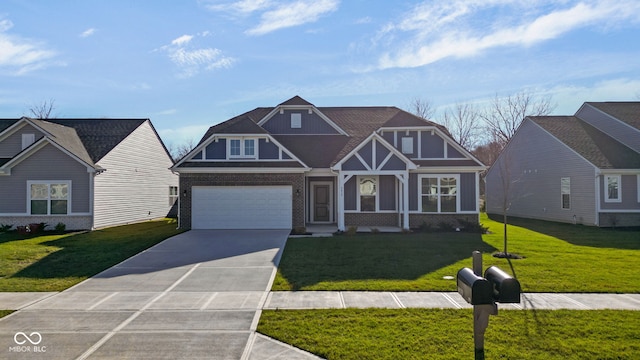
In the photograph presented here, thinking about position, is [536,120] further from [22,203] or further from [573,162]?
[22,203]

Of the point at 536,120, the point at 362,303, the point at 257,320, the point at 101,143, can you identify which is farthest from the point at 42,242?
the point at 536,120

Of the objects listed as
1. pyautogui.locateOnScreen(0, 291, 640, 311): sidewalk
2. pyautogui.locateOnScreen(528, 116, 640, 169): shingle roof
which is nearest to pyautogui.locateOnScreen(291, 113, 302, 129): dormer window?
pyautogui.locateOnScreen(0, 291, 640, 311): sidewalk

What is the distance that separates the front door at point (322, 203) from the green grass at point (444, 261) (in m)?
5.06

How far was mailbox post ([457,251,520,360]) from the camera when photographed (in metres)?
3.27

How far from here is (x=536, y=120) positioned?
2450 centimetres

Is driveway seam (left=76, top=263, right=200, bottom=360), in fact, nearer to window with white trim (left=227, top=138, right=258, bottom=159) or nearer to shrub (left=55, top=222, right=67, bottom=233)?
window with white trim (left=227, top=138, right=258, bottom=159)

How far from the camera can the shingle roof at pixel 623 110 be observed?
21891 millimetres

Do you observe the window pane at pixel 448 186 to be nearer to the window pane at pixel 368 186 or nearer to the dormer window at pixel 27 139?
the window pane at pixel 368 186

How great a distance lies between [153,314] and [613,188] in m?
22.6

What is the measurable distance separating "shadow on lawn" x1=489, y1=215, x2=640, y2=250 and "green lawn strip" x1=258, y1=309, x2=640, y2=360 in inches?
359

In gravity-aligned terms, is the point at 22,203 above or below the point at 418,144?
below

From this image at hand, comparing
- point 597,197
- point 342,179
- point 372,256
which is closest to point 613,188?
point 597,197

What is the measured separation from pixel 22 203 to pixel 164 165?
916cm

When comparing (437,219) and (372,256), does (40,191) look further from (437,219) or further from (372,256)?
(437,219)
